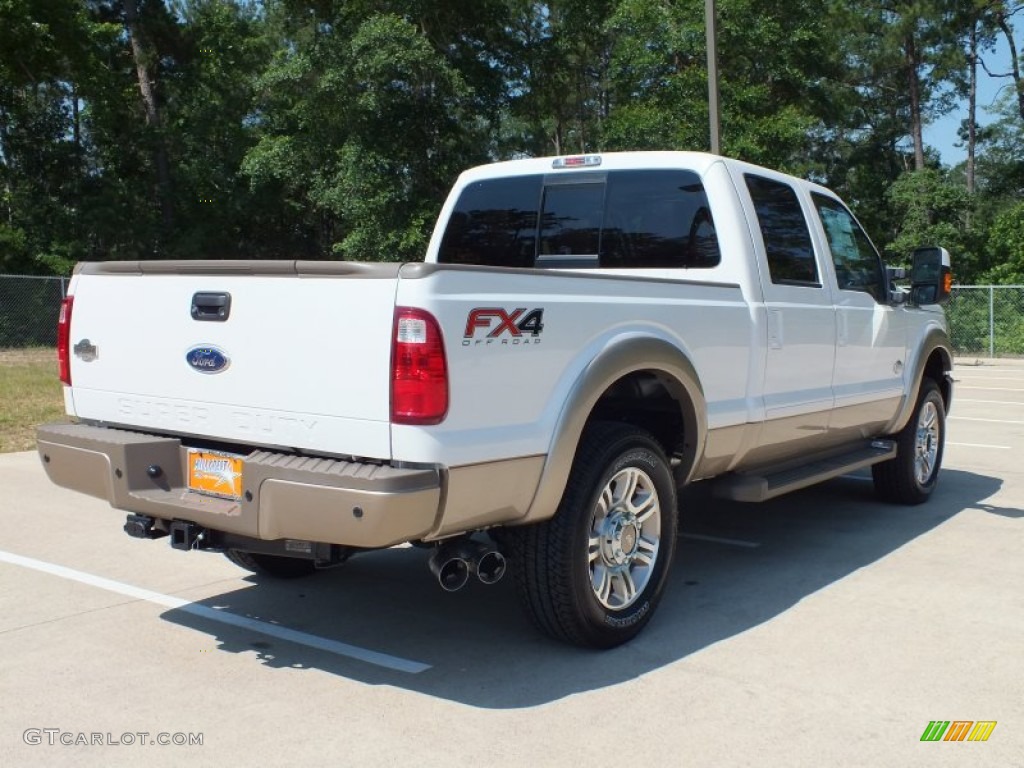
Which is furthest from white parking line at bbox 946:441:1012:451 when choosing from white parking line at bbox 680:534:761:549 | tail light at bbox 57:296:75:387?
tail light at bbox 57:296:75:387

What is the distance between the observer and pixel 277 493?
3676mm

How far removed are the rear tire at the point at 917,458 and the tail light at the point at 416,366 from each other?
15.5ft

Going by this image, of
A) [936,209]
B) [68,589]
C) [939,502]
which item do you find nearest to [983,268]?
[936,209]

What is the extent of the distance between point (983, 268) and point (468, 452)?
3249cm

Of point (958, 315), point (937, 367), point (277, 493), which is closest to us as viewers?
point (277, 493)

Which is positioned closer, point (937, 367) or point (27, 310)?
point (937, 367)

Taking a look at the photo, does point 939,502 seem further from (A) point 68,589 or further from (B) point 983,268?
(B) point 983,268

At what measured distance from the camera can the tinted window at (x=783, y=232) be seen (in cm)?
564

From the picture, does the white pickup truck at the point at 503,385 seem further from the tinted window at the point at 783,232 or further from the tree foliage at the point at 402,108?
the tree foliage at the point at 402,108

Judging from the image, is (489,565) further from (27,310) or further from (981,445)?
(27,310)

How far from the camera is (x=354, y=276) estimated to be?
365 cm

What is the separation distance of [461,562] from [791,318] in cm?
256

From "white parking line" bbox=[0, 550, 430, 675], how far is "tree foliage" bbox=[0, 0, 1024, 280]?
19493mm

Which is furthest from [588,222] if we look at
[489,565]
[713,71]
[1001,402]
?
[1001,402]
